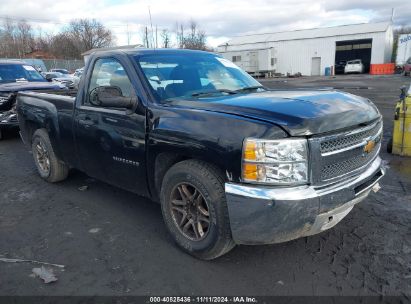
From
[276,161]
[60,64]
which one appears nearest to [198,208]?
[276,161]

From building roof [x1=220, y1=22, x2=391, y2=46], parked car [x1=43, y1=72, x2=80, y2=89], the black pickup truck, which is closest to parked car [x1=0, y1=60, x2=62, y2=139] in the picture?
parked car [x1=43, y1=72, x2=80, y2=89]

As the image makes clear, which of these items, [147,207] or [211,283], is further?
[147,207]

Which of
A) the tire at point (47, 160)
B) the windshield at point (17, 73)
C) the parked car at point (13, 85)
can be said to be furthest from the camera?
the windshield at point (17, 73)

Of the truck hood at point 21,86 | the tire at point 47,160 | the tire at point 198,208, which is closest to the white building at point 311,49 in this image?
the truck hood at point 21,86

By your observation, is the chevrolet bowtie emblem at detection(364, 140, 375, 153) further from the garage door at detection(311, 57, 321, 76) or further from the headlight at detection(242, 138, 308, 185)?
the garage door at detection(311, 57, 321, 76)

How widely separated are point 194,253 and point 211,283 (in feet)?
1.25

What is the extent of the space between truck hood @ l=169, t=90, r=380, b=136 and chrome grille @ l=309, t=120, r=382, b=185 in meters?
0.08

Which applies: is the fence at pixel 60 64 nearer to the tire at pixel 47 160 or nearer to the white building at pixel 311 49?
the white building at pixel 311 49

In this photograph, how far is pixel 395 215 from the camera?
4039mm

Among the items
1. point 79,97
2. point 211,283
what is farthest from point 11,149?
point 211,283

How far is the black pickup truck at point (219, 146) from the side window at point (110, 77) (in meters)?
0.01

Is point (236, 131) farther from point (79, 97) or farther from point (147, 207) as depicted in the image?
point (79, 97)

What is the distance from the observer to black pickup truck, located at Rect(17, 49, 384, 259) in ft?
Result: 8.74

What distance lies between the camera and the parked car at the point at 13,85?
8.76 metres
